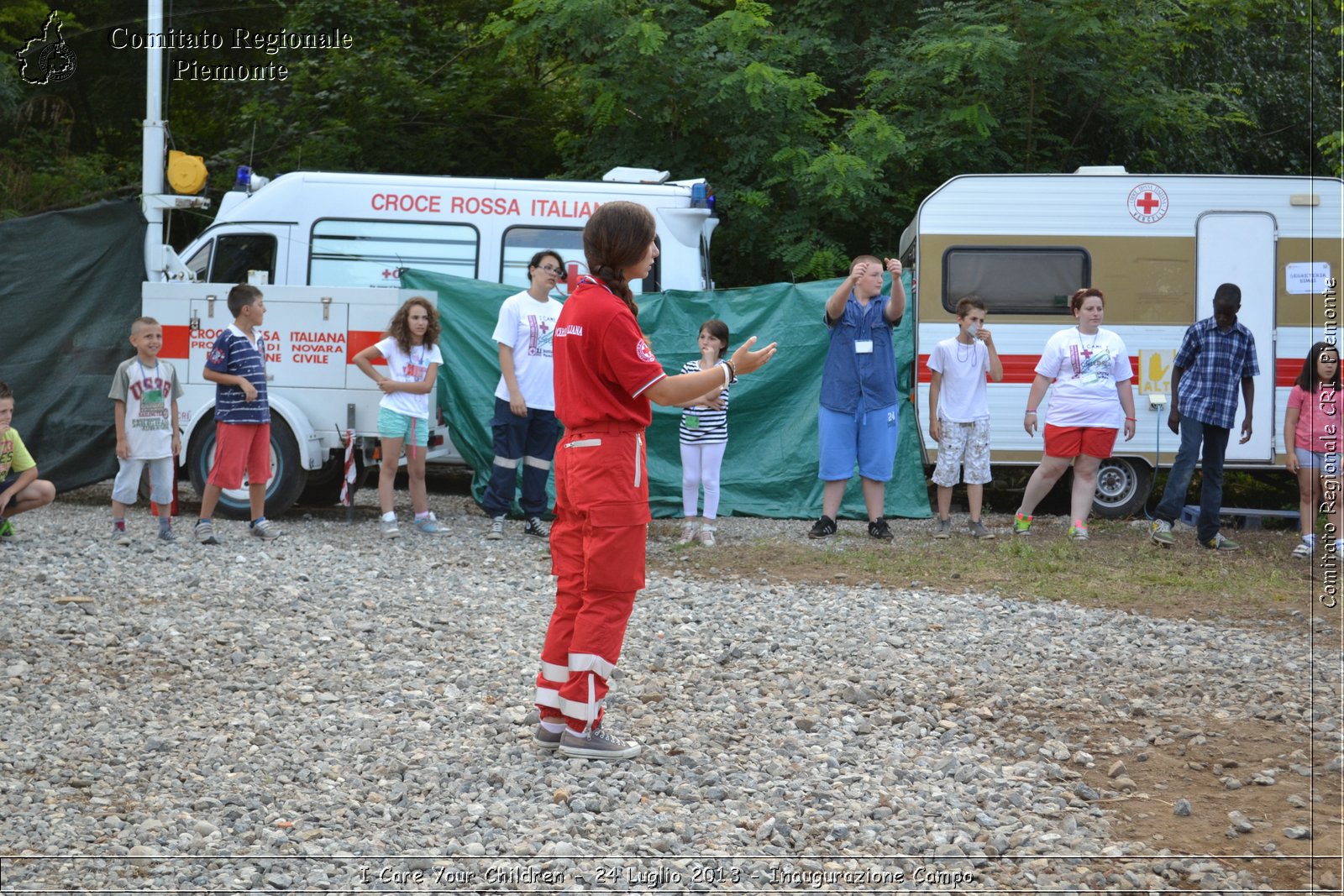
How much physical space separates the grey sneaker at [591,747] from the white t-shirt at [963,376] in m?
6.33

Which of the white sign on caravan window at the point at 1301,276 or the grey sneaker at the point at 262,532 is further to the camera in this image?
the white sign on caravan window at the point at 1301,276

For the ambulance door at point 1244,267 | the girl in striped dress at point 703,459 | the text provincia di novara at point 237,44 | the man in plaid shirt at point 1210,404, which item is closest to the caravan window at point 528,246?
the girl in striped dress at point 703,459

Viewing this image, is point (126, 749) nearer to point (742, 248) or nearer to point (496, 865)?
point (496, 865)

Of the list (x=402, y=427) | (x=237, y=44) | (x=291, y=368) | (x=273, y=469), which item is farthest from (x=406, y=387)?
(x=237, y=44)

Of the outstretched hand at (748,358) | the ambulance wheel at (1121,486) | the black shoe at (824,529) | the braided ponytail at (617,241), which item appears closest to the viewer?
the outstretched hand at (748,358)

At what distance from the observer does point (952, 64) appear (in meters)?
14.0

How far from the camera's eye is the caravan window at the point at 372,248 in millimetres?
11789

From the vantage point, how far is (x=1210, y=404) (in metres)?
10.0

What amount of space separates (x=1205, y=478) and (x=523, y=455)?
5263 mm

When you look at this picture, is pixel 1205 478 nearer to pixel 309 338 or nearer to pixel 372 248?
pixel 309 338

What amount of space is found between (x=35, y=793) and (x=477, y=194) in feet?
27.3

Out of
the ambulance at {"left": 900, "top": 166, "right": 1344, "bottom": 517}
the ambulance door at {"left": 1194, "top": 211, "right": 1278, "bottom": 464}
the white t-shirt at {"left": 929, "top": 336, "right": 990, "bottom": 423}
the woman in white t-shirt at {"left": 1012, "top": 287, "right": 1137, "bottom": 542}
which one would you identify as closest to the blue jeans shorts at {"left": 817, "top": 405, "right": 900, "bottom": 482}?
the white t-shirt at {"left": 929, "top": 336, "right": 990, "bottom": 423}

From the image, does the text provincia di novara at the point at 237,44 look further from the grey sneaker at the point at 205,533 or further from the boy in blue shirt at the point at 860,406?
the boy in blue shirt at the point at 860,406

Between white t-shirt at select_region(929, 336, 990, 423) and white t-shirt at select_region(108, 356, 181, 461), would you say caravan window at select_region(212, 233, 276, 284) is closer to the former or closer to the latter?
white t-shirt at select_region(108, 356, 181, 461)
